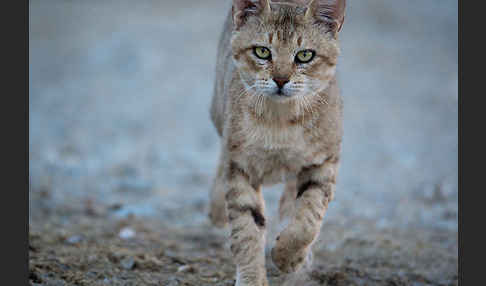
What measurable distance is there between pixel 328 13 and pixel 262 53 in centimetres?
56

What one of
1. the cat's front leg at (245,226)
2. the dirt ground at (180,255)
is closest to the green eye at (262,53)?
the cat's front leg at (245,226)

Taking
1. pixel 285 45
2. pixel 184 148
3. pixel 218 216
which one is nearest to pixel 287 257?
pixel 285 45

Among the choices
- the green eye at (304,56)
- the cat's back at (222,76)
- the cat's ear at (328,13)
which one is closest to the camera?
the green eye at (304,56)

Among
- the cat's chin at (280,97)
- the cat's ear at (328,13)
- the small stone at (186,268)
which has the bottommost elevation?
the small stone at (186,268)

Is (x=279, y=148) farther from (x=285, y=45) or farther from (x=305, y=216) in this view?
(x=285, y=45)

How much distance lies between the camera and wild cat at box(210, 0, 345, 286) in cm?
391

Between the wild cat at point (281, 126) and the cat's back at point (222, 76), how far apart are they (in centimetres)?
40

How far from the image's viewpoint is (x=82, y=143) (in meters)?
9.01

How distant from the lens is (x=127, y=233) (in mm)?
5461

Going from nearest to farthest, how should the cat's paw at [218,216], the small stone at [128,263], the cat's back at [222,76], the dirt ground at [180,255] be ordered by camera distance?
1. the dirt ground at [180,255]
2. the small stone at [128,263]
3. the cat's back at [222,76]
4. the cat's paw at [218,216]

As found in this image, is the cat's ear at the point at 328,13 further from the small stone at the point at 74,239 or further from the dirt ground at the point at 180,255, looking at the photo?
the small stone at the point at 74,239

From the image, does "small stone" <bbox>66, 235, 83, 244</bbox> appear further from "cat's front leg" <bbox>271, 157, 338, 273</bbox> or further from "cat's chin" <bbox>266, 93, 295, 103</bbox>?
"cat's chin" <bbox>266, 93, 295, 103</bbox>

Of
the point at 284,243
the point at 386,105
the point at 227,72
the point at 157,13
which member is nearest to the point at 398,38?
the point at 386,105

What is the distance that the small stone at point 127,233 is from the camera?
5388 mm
